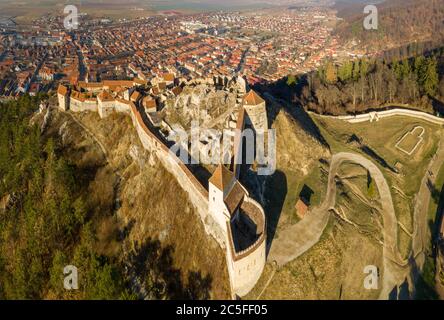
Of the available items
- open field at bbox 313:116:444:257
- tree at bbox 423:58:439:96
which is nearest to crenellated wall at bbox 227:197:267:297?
open field at bbox 313:116:444:257

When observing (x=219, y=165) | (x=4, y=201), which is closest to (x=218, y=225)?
(x=219, y=165)

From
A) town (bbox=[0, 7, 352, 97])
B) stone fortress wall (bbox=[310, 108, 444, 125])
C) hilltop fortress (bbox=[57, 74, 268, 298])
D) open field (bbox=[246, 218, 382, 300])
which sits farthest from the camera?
town (bbox=[0, 7, 352, 97])

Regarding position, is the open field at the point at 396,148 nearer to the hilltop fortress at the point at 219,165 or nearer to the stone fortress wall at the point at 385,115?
the stone fortress wall at the point at 385,115

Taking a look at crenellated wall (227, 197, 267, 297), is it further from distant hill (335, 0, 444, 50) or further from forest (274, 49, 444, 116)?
distant hill (335, 0, 444, 50)

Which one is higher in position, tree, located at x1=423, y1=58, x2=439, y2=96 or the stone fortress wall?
tree, located at x1=423, y1=58, x2=439, y2=96

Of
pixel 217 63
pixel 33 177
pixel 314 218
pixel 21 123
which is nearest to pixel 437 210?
pixel 314 218

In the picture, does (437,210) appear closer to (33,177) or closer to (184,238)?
(184,238)

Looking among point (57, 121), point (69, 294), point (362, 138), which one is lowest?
point (69, 294)
